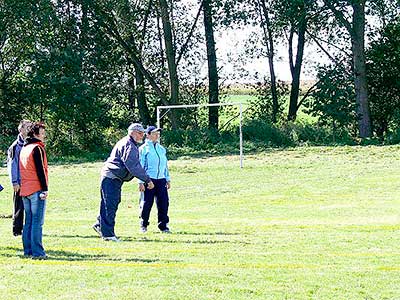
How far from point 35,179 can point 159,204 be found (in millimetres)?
3356

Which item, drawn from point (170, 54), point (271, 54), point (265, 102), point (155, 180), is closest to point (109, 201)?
point (155, 180)

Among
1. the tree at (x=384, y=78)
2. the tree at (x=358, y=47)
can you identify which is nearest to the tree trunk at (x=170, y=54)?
the tree at (x=358, y=47)

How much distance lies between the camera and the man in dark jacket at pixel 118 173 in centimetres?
1214

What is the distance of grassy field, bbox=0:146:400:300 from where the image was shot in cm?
838

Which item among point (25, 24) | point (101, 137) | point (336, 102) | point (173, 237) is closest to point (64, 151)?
point (101, 137)

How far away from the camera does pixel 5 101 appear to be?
37.0m

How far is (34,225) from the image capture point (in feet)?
35.0

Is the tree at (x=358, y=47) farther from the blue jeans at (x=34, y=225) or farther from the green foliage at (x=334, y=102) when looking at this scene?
the blue jeans at (x=34, y=225)

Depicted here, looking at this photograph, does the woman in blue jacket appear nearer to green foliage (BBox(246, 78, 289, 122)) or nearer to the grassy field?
the grassy field

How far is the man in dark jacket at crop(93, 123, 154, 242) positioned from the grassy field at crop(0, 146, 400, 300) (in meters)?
0.29

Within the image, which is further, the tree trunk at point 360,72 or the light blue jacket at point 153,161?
the tree trunk at point 360,72

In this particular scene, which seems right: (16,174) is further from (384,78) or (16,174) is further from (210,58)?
(210,58)

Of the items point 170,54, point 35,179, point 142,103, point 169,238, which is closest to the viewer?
point 35,179

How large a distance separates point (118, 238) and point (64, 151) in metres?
23.6
